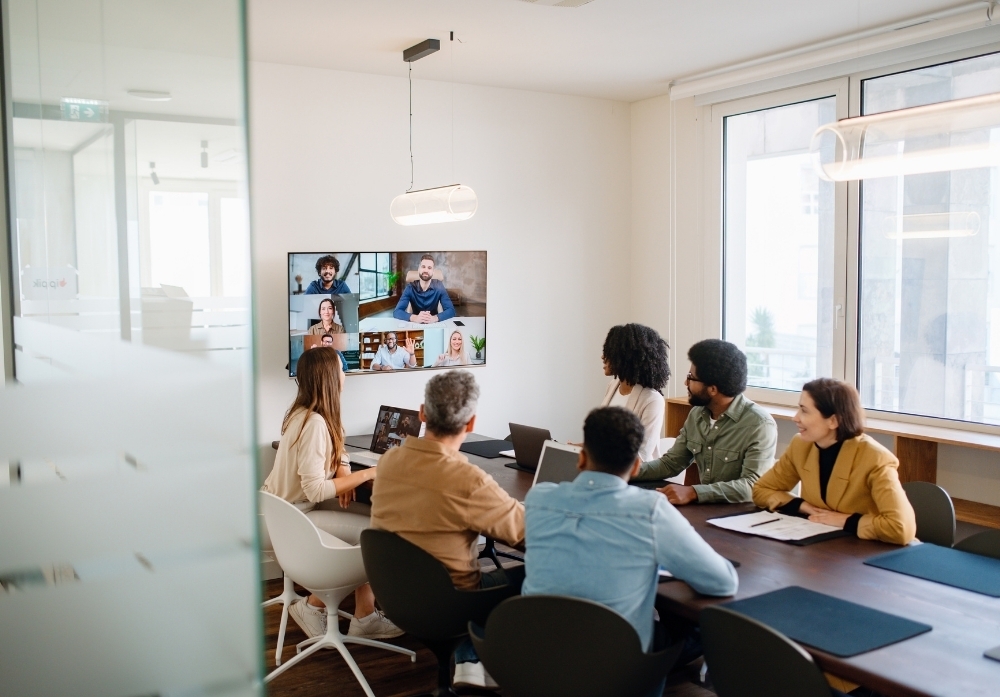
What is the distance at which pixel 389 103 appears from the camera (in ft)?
18.0

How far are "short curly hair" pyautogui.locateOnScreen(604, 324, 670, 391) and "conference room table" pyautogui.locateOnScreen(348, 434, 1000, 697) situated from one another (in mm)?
914

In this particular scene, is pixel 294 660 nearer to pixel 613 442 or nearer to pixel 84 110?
pixel 613 442

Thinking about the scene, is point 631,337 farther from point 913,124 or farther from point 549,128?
point 549,128

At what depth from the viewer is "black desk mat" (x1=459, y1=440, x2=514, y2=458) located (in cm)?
437

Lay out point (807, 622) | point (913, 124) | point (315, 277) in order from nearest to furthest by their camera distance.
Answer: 1. point (807, 622)
2. point (913, 124)
3. point (315, 277)

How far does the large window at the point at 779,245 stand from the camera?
5.44m

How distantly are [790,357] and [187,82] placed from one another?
5330 mm

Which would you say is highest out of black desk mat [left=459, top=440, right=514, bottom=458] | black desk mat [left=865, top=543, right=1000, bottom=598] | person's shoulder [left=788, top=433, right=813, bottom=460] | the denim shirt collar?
the denim shirt collar

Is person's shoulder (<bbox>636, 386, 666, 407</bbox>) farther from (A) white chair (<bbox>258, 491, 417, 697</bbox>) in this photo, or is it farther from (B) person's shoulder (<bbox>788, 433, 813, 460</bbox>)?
(A) white chair (<bbox>258, 491, 417, 697</bbox>)

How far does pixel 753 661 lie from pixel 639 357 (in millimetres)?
2162

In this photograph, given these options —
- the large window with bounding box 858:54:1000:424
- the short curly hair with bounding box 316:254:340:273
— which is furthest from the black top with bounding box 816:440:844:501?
the short curly hair with bounding box 316:254:340:273

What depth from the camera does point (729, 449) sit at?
3434mm

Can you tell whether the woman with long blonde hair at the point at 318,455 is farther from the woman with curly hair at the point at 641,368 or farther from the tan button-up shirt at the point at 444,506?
the woman with curly hair at the point at 641,368

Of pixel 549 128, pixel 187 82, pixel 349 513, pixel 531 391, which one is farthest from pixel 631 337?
pixel 187 82
